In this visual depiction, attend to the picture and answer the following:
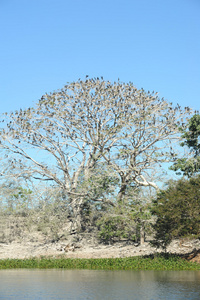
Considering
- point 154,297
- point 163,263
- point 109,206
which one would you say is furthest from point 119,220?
point 154,297

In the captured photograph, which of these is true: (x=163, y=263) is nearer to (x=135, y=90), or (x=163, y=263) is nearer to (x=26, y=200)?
(x=26, y=200)

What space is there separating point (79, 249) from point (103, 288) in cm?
1514

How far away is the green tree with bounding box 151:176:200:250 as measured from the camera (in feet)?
65.7

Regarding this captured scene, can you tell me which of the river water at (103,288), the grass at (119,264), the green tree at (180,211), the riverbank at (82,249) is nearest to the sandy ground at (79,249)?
the riverbank at (82,249)

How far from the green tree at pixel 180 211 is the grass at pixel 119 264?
1.32 metres

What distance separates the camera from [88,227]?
30.2 metres

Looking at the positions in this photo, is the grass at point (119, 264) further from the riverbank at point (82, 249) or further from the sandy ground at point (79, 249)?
the sandy ground at point (79, 249)

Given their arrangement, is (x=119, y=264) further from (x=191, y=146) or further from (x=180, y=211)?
(x=191, y=146)

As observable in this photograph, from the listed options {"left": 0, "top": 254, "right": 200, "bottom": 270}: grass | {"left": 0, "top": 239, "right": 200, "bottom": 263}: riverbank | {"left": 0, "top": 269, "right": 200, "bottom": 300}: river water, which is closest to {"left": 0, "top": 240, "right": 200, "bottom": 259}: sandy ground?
{"left": 0, "top": 239, "right": 200, "bottom": 263}: riverbank

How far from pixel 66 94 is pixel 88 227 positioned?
393 inches

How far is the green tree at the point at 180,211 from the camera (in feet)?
65.7

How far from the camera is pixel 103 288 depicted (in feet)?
41.5

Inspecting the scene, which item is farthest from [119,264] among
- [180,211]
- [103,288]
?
[103,288]

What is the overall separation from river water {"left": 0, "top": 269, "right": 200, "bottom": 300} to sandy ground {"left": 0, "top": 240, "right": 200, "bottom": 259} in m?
9.68
